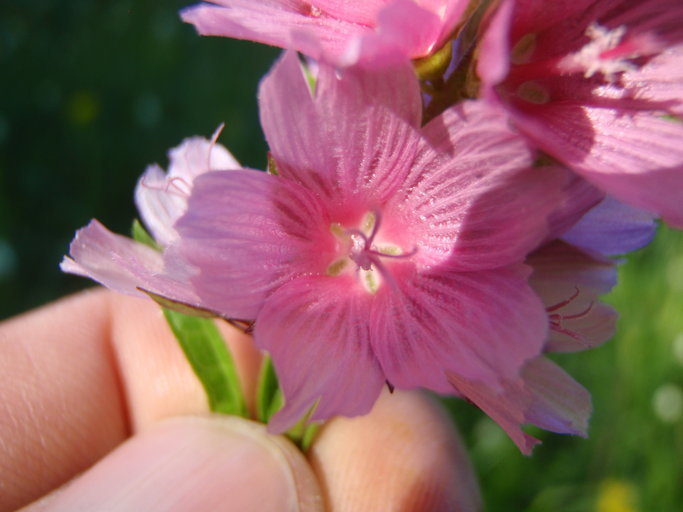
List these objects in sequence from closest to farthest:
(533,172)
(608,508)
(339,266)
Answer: (533,172) → (339,266) → (608,508)

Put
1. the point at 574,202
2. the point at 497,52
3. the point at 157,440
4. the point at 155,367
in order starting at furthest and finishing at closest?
the point at 155,367 < the point at 157,440 < the point at 574,202 < the point at 497,52

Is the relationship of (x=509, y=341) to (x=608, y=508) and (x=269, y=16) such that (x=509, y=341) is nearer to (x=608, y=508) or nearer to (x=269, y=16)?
(x=269, y=16)

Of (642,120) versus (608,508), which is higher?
(642,120)

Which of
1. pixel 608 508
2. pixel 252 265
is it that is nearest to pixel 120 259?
pixel 252 265

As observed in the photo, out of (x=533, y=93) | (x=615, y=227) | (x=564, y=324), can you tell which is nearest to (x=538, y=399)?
(x=564, y=324)

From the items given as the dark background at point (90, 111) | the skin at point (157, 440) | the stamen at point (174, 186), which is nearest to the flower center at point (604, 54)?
the stamen at point (174, 186)

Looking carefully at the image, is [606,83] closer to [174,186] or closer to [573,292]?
[573,292]

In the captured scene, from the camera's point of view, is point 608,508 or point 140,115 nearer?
point 608,508
